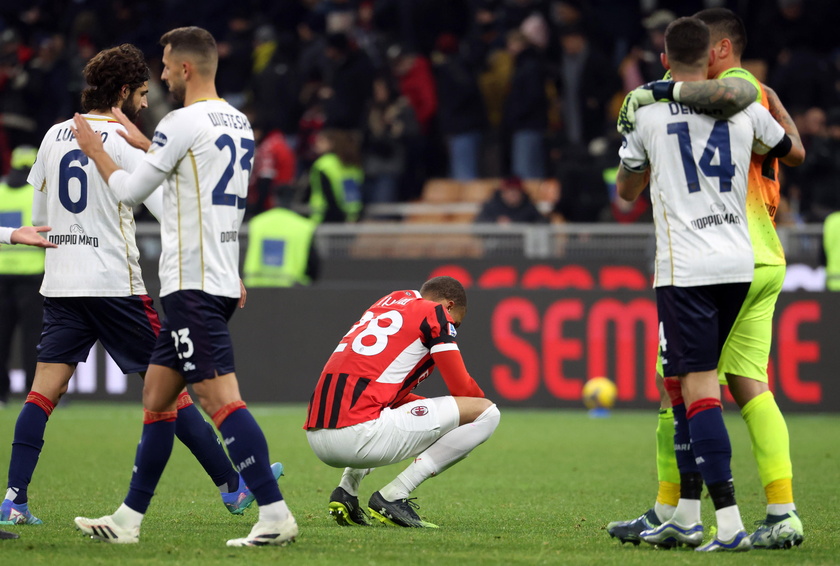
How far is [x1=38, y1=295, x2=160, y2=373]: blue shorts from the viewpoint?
627cm

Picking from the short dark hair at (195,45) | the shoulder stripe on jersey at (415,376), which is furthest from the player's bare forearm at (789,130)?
the short dark hair at (195,45)

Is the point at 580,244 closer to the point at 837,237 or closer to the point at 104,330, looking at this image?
the point at 837,237

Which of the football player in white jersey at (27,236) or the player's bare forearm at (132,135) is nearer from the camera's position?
the player's bare forearm at (132,135)

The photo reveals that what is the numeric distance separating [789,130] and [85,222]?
330cm

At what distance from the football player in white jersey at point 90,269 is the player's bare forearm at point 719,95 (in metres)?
2.53

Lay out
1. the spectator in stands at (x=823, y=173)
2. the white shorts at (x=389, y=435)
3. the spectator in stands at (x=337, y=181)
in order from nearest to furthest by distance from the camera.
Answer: the white shorts at (x=389, y=435)
the spectator in stands at (x=823, y=173)
the spectator in stands at (x=337, y=181)

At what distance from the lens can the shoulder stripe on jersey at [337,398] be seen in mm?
6211

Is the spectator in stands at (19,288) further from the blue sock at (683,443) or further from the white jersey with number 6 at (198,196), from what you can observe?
the blue sock at (683,443)

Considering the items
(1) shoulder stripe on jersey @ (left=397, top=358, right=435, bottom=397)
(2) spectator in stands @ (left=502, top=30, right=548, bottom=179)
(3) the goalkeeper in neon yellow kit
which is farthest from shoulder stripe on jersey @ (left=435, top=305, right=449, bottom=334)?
(2) spectator in stands @ (left=502, top=30, right=548, bottom=179)

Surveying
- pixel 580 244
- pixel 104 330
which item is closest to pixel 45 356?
pixel 104 330

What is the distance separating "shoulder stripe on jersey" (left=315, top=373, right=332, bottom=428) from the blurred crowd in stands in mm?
8704

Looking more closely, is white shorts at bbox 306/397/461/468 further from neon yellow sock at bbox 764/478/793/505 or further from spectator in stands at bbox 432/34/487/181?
spectator in stands at bbox 432/34/487/181

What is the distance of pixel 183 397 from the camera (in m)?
6.38

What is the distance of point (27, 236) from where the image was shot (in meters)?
5.82
